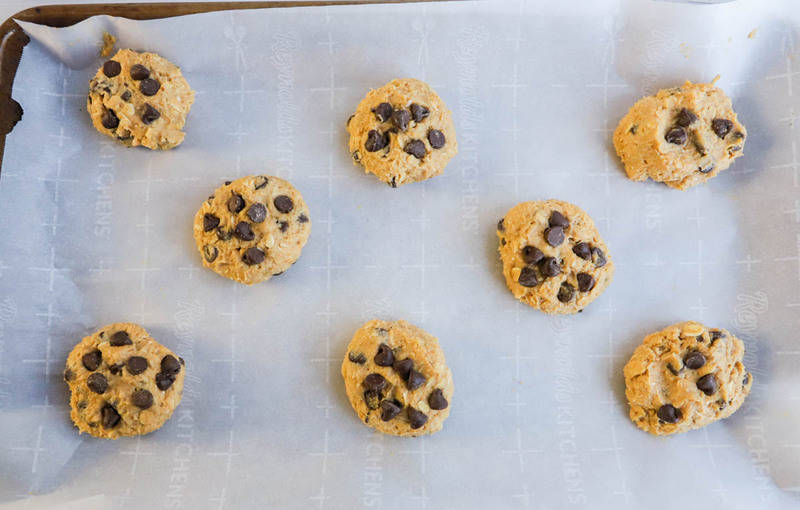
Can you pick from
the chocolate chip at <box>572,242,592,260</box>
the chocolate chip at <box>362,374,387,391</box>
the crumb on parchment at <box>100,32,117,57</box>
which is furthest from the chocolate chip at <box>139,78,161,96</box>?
the chocolate chip at <box>572,242,592,260</box>

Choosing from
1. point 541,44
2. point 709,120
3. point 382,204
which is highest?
point 541,44

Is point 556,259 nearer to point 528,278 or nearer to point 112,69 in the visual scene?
point 528,278

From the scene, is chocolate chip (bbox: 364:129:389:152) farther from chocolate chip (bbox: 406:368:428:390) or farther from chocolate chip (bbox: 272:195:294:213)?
chocolate chip (bbox: 406:368:428:390)

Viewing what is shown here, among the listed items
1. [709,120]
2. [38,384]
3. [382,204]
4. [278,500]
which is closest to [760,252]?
[709,120]

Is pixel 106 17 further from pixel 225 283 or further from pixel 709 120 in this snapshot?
pixel 709 120

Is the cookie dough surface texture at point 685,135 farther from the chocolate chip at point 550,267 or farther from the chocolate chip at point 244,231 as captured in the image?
the chocolate chip at point 244,231
